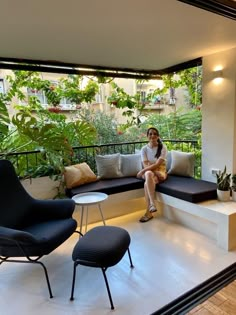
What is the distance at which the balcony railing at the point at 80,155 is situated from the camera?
135 inches

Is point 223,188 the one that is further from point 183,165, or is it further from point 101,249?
point 101,249

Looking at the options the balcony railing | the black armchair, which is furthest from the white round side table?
the balcony railing

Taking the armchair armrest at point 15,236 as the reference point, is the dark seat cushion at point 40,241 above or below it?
below

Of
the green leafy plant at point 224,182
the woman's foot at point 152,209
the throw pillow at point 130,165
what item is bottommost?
the woman's foot at point 152,209

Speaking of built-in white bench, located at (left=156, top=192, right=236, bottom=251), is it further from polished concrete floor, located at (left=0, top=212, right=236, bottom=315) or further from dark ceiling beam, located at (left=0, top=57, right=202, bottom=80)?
dark ceiling beam, located at (left=0, top=57, right=202, bottom=80)

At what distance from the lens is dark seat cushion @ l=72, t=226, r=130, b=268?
73.7 inches

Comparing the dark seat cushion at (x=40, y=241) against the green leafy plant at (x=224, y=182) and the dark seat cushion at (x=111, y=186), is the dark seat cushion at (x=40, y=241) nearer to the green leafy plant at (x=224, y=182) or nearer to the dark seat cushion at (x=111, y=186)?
the dark seat cushion at (x=111, y=186)

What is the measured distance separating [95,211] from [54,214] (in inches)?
37.8

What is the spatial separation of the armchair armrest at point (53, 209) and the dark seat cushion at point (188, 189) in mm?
1392

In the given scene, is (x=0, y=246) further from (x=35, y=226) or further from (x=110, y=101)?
(x=110, y=101)

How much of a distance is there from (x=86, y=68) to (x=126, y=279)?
313cm

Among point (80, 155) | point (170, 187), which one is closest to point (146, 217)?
point (170, 187)

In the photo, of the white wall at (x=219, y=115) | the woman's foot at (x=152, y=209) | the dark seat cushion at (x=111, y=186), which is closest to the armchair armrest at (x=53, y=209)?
the dark seat cushion at (x=111, y=186)

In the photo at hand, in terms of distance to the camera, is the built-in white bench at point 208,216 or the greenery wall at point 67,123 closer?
the built-in white bench at point 208,216
